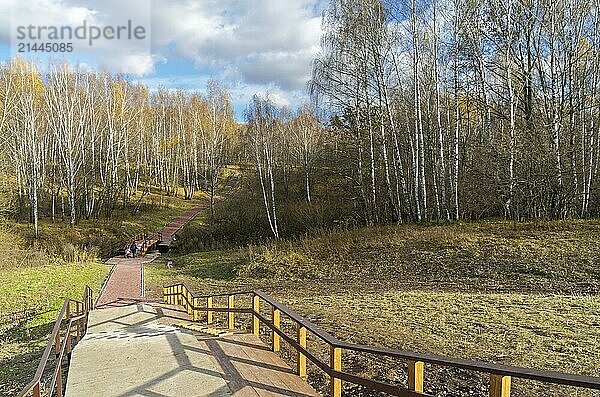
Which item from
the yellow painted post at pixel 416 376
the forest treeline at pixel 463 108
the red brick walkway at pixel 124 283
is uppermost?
the forest treeline at pixel 463 108

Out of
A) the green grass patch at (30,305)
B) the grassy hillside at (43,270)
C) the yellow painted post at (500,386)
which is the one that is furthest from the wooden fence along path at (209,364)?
the grassy hillside at (43,270)

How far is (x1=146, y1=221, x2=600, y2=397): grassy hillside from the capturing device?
691 cm

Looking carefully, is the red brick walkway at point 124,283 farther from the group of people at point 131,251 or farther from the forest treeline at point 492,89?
the forest treeline at point 492,89

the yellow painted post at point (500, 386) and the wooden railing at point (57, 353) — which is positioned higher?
the yellow painted post at point (500, 386)

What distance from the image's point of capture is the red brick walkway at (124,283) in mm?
14841

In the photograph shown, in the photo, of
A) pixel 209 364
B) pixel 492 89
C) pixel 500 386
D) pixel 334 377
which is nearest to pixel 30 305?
pixel 209 364

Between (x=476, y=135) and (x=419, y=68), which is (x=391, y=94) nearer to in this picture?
(x=419, y=68)

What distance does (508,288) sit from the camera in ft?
42.0

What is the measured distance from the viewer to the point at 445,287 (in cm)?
1355

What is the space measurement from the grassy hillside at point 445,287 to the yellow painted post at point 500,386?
2.64 m

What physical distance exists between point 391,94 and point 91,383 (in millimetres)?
19944

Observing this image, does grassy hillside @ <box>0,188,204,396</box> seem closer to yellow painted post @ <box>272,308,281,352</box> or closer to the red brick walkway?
the red brick walkway

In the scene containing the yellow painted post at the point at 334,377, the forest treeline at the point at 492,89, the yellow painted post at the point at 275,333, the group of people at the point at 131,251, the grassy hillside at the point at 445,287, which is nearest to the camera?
the yellow painted post at the point at 334,377

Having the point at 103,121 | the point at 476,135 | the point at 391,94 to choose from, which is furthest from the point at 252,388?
the point at 103,121
